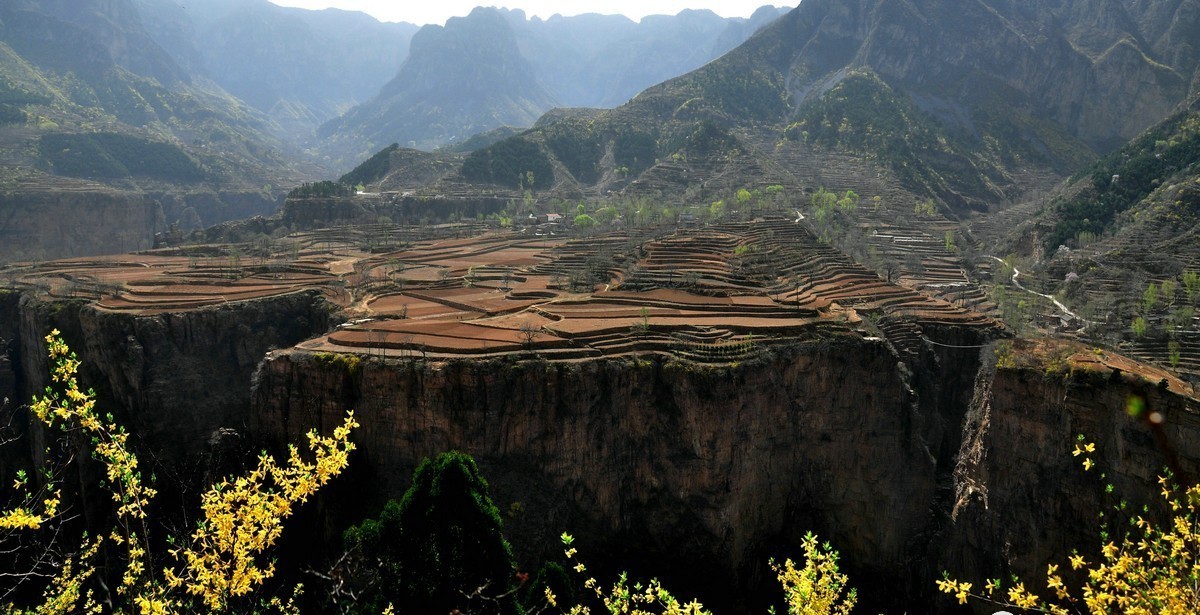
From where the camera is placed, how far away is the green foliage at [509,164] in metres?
134

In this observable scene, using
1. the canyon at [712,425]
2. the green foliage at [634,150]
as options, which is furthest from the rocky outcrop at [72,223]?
the green foliage at [634,150]

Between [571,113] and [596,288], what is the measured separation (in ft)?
442

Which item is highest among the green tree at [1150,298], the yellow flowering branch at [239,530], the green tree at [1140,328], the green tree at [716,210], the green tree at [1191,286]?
the green tree at [716,210]

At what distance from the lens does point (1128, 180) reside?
281 ft

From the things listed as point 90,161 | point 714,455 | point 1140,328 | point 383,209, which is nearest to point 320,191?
point 383,209

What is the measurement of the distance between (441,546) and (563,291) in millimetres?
29496

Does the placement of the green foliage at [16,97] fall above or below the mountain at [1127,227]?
above

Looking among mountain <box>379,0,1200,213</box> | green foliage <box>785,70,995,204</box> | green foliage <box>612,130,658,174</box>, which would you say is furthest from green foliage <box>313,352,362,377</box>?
green foliage <box>612,130,658,174</box>

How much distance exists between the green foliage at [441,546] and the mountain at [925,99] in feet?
336

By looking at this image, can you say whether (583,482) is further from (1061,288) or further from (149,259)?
(149,259)

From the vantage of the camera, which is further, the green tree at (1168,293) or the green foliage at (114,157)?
the green foliage at (114,157)

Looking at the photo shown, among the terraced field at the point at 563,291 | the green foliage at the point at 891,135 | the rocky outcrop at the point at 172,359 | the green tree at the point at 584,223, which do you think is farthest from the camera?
the green foliage at the point at 891,135

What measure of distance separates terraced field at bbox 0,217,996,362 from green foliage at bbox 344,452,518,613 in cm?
916

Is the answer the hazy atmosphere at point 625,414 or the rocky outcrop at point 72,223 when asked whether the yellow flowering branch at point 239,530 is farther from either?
the rocky outcrop at point 72,223
